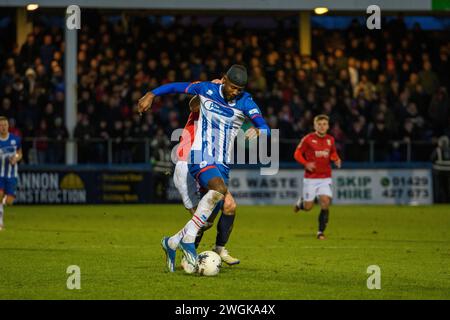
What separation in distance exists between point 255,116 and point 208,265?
176cm

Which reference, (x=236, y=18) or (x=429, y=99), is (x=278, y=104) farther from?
(x=236, y=18)

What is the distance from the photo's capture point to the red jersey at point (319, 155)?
1817 cm

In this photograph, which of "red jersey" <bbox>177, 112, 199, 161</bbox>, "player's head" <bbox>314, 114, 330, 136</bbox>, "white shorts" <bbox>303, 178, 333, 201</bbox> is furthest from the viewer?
"player's head" <bbox>314, 114, 330, 136</bbox>

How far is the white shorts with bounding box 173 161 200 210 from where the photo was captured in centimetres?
1200

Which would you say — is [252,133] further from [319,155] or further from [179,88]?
[319,155]

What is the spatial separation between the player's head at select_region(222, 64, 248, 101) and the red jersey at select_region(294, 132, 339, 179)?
6.95 metres

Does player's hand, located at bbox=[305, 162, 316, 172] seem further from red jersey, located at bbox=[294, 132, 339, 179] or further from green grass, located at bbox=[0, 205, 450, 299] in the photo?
green grass, located at bbox=[0, 205, 450, 299]

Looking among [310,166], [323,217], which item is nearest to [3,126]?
[310,166]

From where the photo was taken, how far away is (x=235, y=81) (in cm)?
1120

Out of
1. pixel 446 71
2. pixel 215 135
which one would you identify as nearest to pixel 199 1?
pixel 446 71

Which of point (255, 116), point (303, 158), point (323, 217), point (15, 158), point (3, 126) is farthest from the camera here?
point (3, 126)

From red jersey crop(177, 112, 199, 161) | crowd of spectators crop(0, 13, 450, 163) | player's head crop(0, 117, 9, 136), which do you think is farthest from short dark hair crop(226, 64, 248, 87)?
crowd of spectators crop(0, 13, 450, 163)

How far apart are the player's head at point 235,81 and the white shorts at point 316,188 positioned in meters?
6.96

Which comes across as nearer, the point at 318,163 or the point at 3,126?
the point at 318,163
